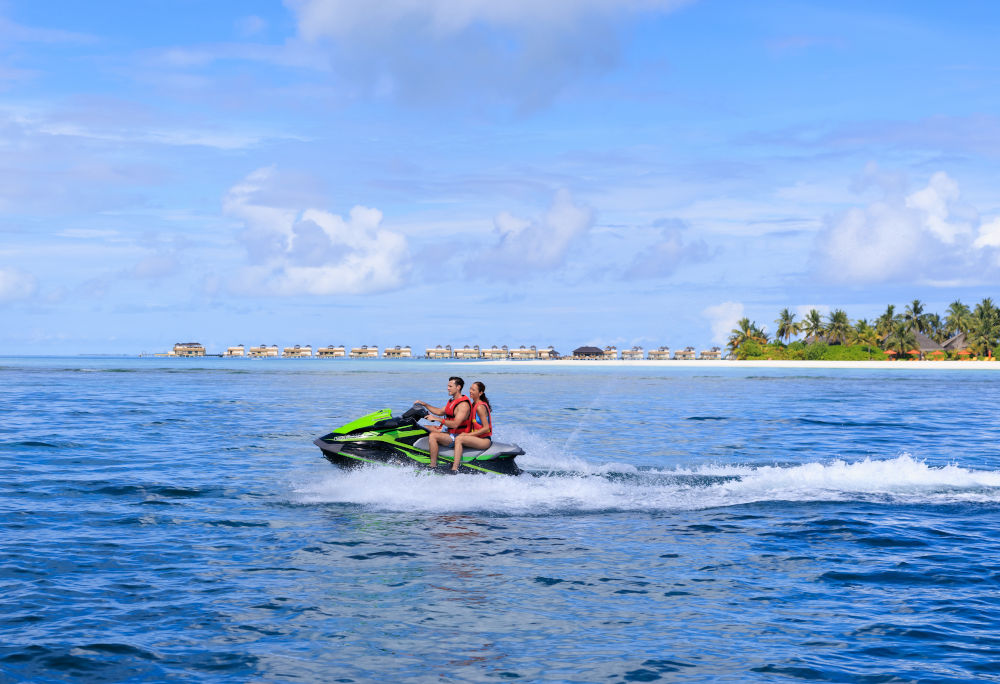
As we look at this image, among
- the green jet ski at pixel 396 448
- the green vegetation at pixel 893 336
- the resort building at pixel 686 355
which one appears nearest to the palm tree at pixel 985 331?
the green vegetation at pixel 893 336

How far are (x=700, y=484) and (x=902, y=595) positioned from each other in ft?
23.2

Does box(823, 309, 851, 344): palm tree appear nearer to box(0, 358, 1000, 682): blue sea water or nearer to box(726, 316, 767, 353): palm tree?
box(726, 316, 767, 353): palm tree

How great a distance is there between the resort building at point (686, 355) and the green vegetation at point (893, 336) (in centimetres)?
4765

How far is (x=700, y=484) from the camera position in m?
16.2

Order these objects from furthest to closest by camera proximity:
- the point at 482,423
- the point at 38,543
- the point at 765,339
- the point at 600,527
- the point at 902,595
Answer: the point at 765,339 → the point at 482,423 → the point at 600,527 → the point at 38,543 → the point at 902,595

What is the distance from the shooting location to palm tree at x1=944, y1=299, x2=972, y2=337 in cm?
12825

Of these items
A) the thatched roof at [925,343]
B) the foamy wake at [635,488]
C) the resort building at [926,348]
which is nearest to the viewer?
the foamy wake at [635,488]

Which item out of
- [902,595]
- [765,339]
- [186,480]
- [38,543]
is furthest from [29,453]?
[765,339]

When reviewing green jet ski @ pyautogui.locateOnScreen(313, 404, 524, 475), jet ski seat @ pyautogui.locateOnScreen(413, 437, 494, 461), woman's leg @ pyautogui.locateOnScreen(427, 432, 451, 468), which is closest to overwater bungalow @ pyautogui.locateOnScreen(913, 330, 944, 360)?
green jet ski @ pyautogui.locateOnScreen(313, 404, 524, 475)

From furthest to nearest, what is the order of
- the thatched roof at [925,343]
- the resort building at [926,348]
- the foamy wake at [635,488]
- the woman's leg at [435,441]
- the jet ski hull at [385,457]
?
1. the thatched roof at [925,343]
2. the resort building at [926,348]
3. the jet ski hull at [385,457]
4. the woman's leg at [435,441]
5. the foamy wake at [635,488]

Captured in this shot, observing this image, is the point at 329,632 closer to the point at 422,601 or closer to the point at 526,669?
the point at 422,601

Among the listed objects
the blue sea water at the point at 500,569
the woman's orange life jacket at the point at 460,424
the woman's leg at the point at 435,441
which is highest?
the woman's orange life jacket at the point at 460,424

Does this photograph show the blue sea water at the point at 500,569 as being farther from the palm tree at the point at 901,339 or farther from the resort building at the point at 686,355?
the resort building at the point at 686,355

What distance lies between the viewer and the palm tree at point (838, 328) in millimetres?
133125
